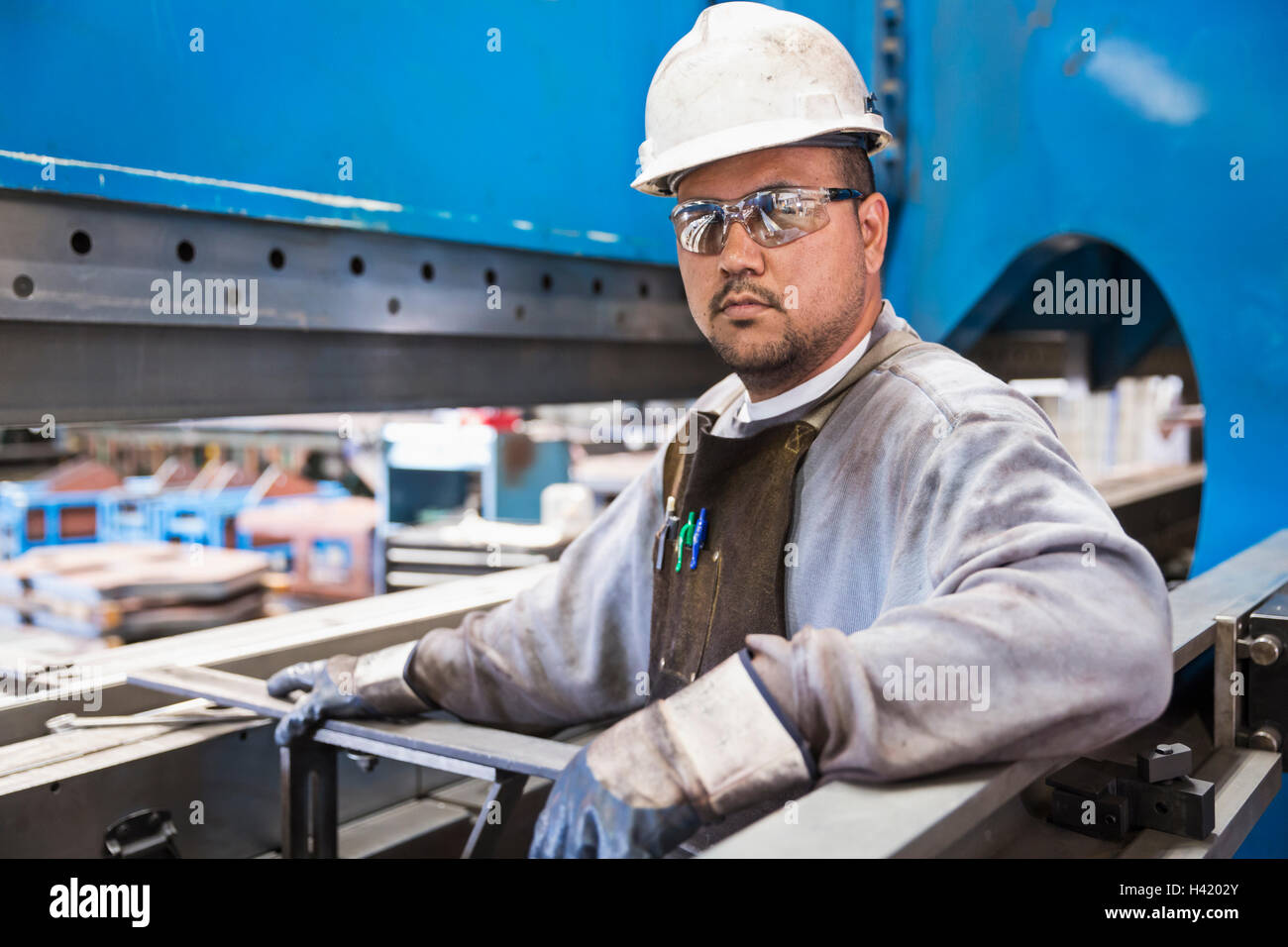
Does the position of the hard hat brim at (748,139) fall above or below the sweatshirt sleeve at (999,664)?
above

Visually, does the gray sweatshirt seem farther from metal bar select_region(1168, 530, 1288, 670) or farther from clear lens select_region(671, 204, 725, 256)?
metal bar select_region(1168, 530, 1288, 670)

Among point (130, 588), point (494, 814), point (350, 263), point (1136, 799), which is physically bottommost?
point (130, 588)

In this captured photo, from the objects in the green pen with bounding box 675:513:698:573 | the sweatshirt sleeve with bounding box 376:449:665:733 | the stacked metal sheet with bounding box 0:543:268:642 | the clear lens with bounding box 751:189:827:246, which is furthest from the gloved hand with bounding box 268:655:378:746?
the stacked metal sheet with bounding box 0:543:268:642

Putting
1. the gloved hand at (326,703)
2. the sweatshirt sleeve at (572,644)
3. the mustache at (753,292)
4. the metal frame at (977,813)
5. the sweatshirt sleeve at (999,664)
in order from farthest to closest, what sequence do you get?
the sweatshirt sleeve at (572,644), the gloved hand at (326,703), the mustache at (753,292), the sweatshirt sleeve at (999,664), the metal frame at (977,813)

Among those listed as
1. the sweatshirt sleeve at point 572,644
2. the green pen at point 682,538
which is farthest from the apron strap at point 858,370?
the sweatshirt sleeve at point 572,644

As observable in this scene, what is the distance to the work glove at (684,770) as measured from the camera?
38.2 inches

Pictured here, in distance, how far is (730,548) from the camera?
1473 millimetres

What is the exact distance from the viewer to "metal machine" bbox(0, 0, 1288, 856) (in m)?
1.37

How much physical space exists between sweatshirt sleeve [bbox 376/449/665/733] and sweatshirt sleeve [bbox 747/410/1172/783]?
707 millimetres

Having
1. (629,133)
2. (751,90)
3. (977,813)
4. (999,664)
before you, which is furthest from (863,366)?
(629,133)

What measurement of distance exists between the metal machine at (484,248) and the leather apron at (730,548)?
1.05 feet

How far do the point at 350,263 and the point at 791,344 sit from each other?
756 millimetres

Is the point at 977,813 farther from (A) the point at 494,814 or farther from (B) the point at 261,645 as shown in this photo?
(B) the point at 261,645

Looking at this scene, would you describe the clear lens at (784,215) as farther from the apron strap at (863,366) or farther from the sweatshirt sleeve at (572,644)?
the sweatshirt sleeve at (572,644)
